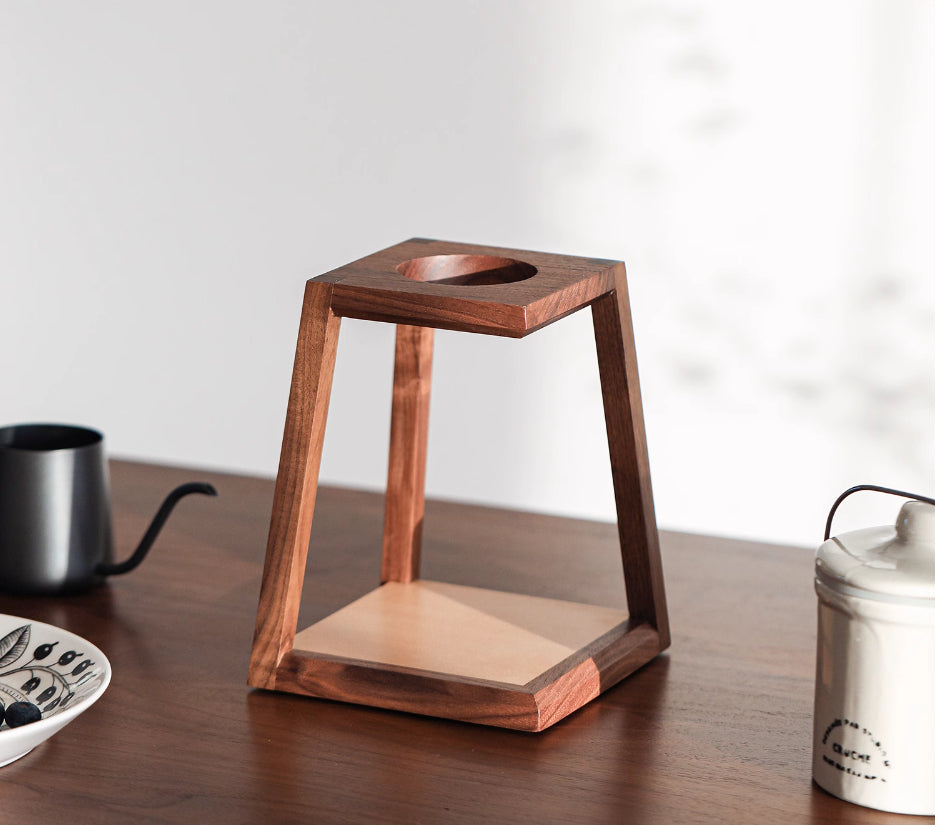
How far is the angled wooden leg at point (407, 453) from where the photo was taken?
3.30 ft

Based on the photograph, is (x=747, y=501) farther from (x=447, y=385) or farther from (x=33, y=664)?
(x=33, y=664)

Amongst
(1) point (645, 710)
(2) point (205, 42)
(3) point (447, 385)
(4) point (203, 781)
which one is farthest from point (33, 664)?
(2) point (205, 42)

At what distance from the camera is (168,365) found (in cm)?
162

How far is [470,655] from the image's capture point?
34.1 inches

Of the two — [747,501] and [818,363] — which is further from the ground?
[818,363]

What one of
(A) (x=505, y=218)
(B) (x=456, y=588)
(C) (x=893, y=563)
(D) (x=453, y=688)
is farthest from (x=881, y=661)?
(A) (x=505, y=218)

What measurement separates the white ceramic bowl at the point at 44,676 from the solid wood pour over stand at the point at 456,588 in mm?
109

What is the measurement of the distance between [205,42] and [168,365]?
38 cm

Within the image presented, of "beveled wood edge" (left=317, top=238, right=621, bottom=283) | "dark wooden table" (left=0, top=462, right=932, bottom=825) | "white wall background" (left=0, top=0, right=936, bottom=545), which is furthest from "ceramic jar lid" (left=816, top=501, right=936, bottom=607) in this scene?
"white wall background" (left=0, top=0, right=936, bottom=545)

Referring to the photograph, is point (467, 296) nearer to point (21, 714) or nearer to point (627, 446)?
point (627, 446)

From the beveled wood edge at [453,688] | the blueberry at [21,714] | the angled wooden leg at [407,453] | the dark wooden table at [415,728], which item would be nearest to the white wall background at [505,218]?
the dark wooden table at [415,728]

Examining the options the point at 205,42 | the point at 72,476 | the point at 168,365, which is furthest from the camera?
the point at 168,365

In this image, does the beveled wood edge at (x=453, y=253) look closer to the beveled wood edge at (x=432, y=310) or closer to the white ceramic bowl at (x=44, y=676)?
the beveled wood edge at (x=432, y=310)

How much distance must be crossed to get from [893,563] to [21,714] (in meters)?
0.47
